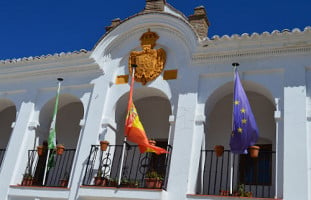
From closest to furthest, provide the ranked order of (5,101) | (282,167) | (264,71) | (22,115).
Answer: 1. (282,167)
2. (264,71)
3. (22,115)
4. (5,101)

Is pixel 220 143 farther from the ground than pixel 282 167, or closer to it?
farther from the ground

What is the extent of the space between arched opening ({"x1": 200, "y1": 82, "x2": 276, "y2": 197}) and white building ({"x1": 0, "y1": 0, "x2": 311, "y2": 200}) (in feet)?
0.09

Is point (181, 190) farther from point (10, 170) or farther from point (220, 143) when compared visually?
point (10, 170)

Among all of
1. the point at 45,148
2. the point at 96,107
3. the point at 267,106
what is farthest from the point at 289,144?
the point at 45,148

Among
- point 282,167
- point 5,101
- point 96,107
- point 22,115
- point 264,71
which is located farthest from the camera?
point 5,101

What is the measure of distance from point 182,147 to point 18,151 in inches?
201

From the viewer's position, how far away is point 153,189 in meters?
10.0

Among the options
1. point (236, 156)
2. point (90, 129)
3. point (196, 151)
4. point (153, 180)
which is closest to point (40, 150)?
point (90, 129)

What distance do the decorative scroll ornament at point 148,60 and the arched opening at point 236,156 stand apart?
1835 millimetres

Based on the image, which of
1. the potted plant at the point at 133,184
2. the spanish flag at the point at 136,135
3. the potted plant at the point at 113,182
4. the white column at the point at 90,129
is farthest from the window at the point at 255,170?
the white column at the point at 90,129

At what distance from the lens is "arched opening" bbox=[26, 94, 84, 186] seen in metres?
12.7

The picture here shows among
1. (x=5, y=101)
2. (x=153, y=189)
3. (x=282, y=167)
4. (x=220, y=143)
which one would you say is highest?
(x=5, y=101)

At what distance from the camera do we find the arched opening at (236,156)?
11.1 m

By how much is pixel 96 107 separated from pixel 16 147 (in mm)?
2761
